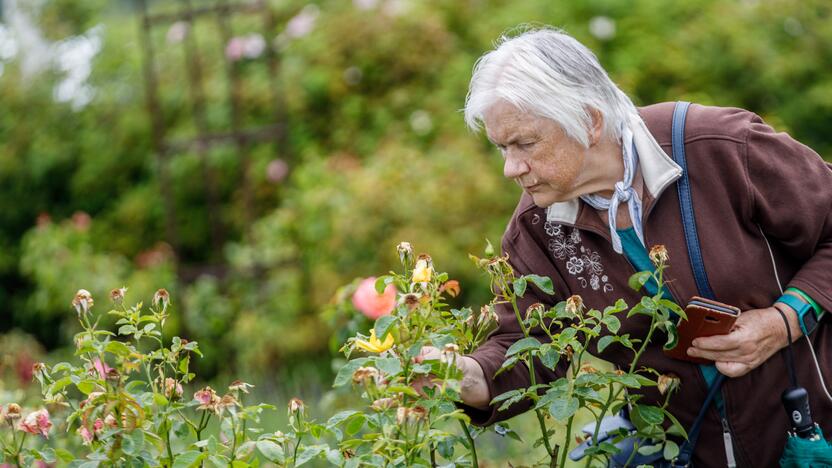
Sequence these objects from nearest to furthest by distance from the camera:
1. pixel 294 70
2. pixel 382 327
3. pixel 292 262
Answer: pixel 382 327 < pixel 292 262 < pixel 294 70

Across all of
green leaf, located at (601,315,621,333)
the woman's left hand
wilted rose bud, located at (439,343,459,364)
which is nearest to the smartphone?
the woman's left hand

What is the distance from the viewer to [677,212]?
188 cm

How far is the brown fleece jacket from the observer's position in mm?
1864

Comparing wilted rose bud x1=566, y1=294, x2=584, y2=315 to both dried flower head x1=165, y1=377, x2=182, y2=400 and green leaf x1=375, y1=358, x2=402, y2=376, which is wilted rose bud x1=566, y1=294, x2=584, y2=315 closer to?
green leaf x1=375, y1=358, x2=402, y2=376

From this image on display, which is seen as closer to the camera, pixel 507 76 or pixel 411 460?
pixel 411 460

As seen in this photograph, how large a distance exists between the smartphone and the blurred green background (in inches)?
99.3

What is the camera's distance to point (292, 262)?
5.30 m

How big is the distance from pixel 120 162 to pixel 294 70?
1.34 meters

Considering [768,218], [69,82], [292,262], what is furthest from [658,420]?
[69,82]

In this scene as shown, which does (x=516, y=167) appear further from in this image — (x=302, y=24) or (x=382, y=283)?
(x=302, y=24)

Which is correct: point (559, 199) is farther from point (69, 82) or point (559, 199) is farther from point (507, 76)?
point (69, 82)

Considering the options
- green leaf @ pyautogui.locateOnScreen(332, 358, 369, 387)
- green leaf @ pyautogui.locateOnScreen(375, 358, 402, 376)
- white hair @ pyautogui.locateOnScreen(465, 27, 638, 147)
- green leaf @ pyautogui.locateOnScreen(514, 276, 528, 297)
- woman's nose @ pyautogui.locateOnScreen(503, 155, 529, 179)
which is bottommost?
green leaf @ pyautogui.locateOnScreen(332, 358, 369, 387)

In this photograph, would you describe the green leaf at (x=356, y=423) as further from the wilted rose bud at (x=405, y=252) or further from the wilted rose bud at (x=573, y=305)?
the wilted rose bud at (x=573, y=305)

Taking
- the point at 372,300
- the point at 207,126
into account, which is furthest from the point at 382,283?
the point at 207,126
